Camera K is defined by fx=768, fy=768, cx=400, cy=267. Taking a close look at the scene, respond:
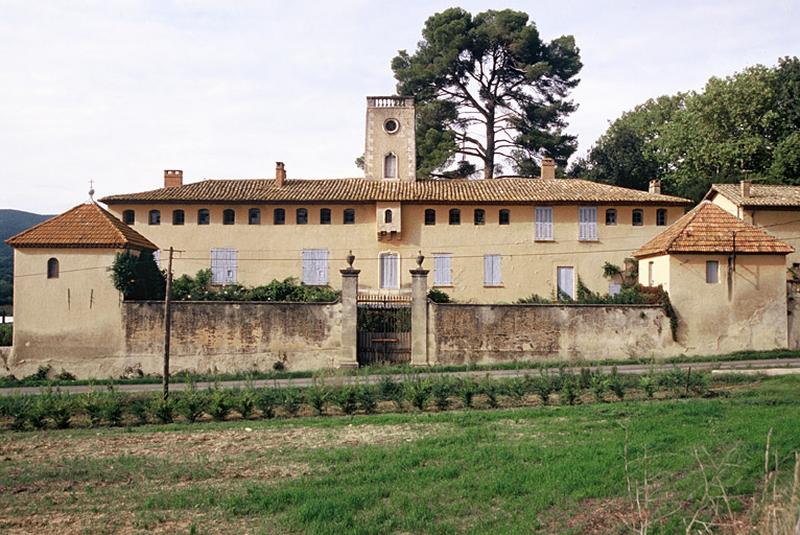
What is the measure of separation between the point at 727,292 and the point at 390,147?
70.4ft

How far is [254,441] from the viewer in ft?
51.4

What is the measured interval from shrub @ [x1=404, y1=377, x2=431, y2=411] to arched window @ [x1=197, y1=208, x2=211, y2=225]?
23.7 meters

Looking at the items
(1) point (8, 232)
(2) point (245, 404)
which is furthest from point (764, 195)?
(1) point (8, 232)

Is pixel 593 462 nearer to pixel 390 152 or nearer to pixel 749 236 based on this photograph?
pixel 749 236

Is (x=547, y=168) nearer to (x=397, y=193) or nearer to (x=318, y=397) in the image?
(x=397, y=193)

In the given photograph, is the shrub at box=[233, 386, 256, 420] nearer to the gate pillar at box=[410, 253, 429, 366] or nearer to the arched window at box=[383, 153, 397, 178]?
the gate pillar at box=[410, 253, 429, 366]

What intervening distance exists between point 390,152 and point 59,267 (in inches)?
811

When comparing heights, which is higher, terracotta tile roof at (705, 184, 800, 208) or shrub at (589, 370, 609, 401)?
terracotta tile roof at (705, 184, 800, 208)

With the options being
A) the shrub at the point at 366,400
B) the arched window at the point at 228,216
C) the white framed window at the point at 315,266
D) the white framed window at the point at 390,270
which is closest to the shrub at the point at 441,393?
the shrub at the point at 366,400

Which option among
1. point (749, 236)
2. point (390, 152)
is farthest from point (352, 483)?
point (390, 152)

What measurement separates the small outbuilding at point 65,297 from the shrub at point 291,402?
466 inches

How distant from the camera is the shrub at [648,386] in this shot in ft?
64.9

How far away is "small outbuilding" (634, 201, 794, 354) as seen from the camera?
2934cm

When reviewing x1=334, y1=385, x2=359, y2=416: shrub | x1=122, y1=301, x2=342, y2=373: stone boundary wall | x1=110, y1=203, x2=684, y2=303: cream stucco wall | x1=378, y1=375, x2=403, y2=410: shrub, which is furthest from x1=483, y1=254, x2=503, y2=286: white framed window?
x1=334, y1=385, x2=359, y2=416: shrub
